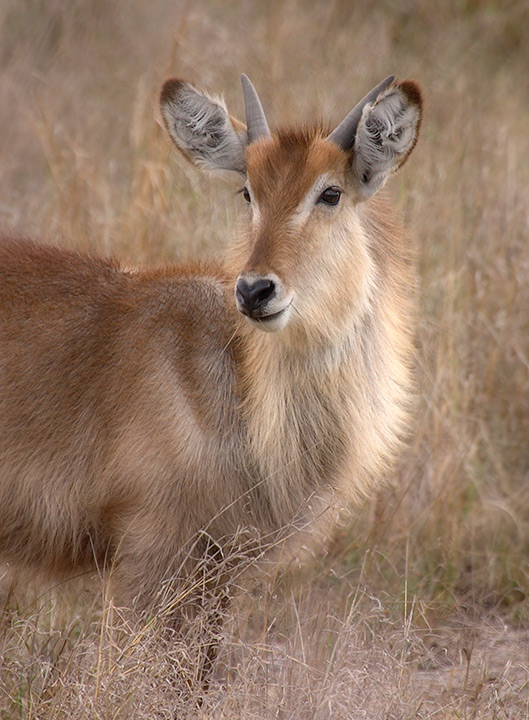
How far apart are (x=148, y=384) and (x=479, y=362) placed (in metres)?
2.64

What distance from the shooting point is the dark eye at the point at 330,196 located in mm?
3342

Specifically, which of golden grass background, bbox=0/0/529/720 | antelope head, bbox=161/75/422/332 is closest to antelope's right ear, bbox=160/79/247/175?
antelope head, bbox=161/75/422/332

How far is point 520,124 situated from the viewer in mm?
7918

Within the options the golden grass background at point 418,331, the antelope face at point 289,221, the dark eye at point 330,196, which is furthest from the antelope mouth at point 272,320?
the golden grass background at point 418,331

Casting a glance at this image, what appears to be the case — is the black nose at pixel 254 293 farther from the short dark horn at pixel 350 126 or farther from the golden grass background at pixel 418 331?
the golden grass background at pixel 418 331


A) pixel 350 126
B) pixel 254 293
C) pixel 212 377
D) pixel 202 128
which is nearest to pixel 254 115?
pixel 202 128

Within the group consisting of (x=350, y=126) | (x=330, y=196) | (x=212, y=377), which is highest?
(x=350, y=126)

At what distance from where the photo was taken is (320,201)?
334 centimetres

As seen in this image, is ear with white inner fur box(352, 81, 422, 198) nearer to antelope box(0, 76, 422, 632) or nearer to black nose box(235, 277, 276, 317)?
antelope box(0, 76, 422, 632)

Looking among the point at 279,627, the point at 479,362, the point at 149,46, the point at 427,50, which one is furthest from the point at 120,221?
the point at 427,50

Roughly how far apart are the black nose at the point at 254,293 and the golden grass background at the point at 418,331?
105cm

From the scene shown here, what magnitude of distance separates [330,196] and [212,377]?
755 mm

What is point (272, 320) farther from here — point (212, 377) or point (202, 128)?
point (202, 128)

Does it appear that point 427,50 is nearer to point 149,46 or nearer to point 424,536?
point 149,46
